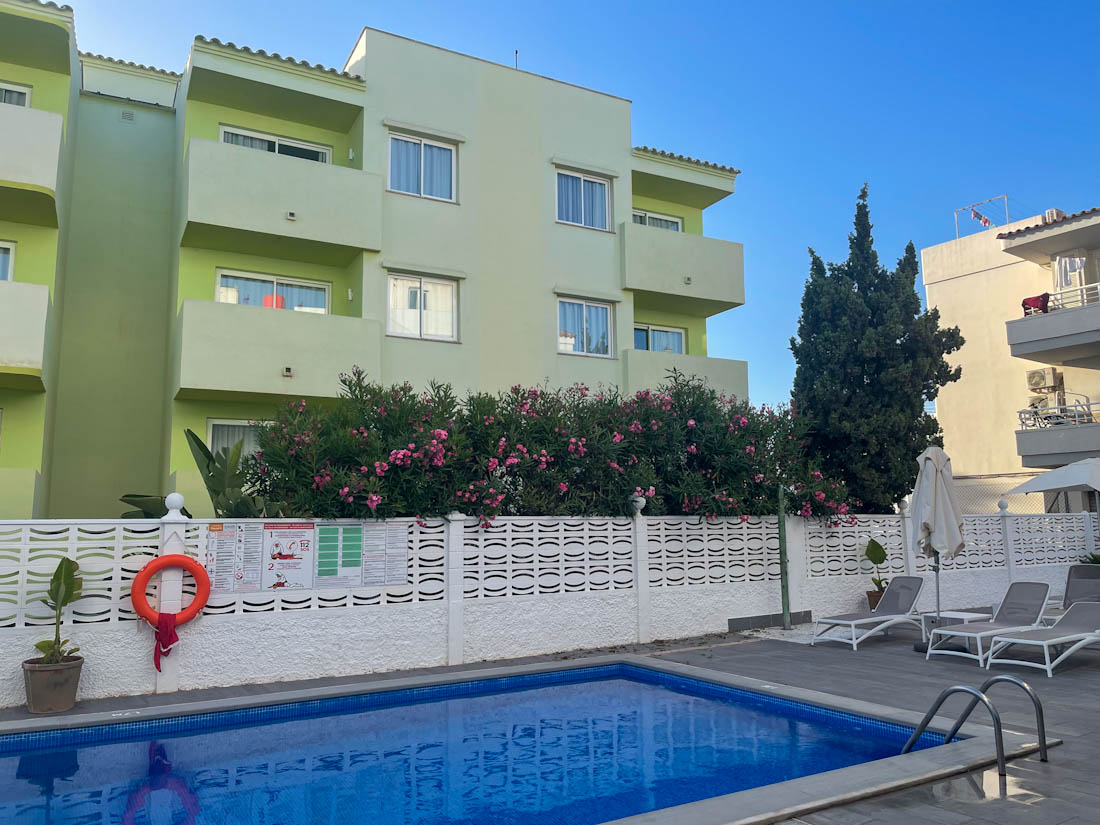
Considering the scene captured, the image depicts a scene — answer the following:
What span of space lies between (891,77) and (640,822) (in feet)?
97.7

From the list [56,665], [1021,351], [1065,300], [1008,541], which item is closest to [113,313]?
[56,665]

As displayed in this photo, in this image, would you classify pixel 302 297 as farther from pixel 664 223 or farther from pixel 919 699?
pixel 919 699

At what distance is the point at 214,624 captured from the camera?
31.6ft

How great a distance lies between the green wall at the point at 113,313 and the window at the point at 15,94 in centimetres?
163

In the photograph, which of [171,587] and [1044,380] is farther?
[1044,380]

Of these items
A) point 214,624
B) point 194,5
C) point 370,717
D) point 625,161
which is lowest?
point 370,717

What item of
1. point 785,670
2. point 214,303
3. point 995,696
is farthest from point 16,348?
point 995,696

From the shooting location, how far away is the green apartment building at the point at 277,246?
14.2 m

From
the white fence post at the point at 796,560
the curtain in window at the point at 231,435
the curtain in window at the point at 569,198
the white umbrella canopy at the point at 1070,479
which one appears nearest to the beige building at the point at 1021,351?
the white umbrella canopy at the point at 1070,479

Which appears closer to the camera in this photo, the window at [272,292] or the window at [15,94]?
the window at [15,94]

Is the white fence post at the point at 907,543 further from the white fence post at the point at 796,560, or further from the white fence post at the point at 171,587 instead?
the white fence post at the point at 171,587

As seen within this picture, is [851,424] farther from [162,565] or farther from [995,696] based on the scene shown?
[162,565]

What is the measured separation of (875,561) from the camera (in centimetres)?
1524

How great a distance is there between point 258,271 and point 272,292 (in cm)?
47
